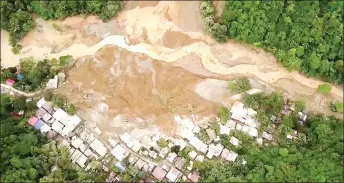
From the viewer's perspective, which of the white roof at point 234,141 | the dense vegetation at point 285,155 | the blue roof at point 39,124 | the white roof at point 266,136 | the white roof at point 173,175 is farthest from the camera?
the white roof at point 266,136

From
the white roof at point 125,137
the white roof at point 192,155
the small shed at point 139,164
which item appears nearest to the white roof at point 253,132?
the white roof at point 192,155

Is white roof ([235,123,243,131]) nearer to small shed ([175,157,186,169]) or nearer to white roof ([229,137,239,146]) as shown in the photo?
white roof ([229,137,239,146])

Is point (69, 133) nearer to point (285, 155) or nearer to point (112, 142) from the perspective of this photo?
point (112, 142)

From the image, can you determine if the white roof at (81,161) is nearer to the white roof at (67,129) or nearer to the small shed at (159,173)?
the white roof at (67,129)

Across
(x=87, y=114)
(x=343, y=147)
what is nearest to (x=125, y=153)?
(x=87, y=114)

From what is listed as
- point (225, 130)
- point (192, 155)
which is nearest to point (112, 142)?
point (192, 155)
